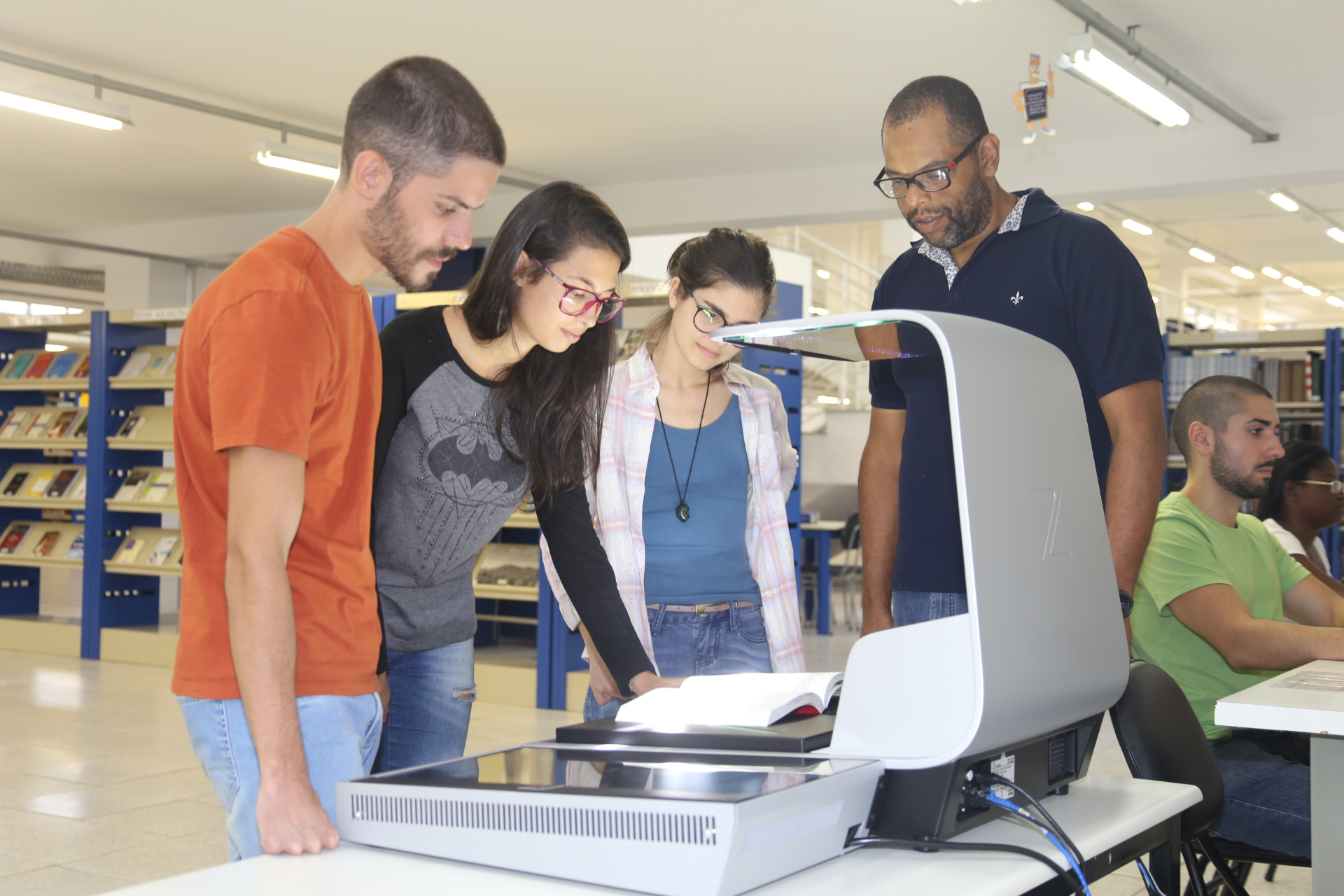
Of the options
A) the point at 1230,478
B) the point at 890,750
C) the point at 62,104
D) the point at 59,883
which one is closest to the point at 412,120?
the point at 890,750

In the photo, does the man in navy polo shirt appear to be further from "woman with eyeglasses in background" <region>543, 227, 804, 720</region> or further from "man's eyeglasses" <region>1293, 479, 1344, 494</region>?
"man's eyeglasses" <region>1293, 479, 1344, 494</region>

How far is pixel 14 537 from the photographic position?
788cm

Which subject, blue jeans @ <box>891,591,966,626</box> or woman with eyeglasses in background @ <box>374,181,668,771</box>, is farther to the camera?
blue jeans @ <box>891,591,966,626</box>

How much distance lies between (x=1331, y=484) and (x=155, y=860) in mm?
3838

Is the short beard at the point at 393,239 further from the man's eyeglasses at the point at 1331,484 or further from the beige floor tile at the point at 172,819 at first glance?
the man's eyeglasses at the point at 1331,484

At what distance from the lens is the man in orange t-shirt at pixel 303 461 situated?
1112mm

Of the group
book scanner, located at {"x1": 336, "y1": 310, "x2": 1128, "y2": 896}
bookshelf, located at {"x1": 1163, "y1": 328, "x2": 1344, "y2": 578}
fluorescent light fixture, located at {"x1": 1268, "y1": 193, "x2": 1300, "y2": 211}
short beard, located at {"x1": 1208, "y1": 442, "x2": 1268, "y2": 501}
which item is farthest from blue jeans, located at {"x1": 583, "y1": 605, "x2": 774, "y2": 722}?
fluorescent light fixture, located at {"x1": 1268, "y1": 193, "x2": 1300, "y2": 211}

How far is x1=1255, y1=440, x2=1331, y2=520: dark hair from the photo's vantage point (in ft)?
12.8

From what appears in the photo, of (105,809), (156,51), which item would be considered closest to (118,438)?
(156,51)

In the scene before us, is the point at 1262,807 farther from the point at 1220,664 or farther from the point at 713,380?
the point at 713,380

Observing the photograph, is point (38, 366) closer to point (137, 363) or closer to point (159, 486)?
point (137, 363)

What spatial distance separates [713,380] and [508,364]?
26.5 inches

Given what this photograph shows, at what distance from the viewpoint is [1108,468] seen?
1.81 metres

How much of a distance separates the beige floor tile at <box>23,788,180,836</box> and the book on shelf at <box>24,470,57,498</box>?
403 centimetres
